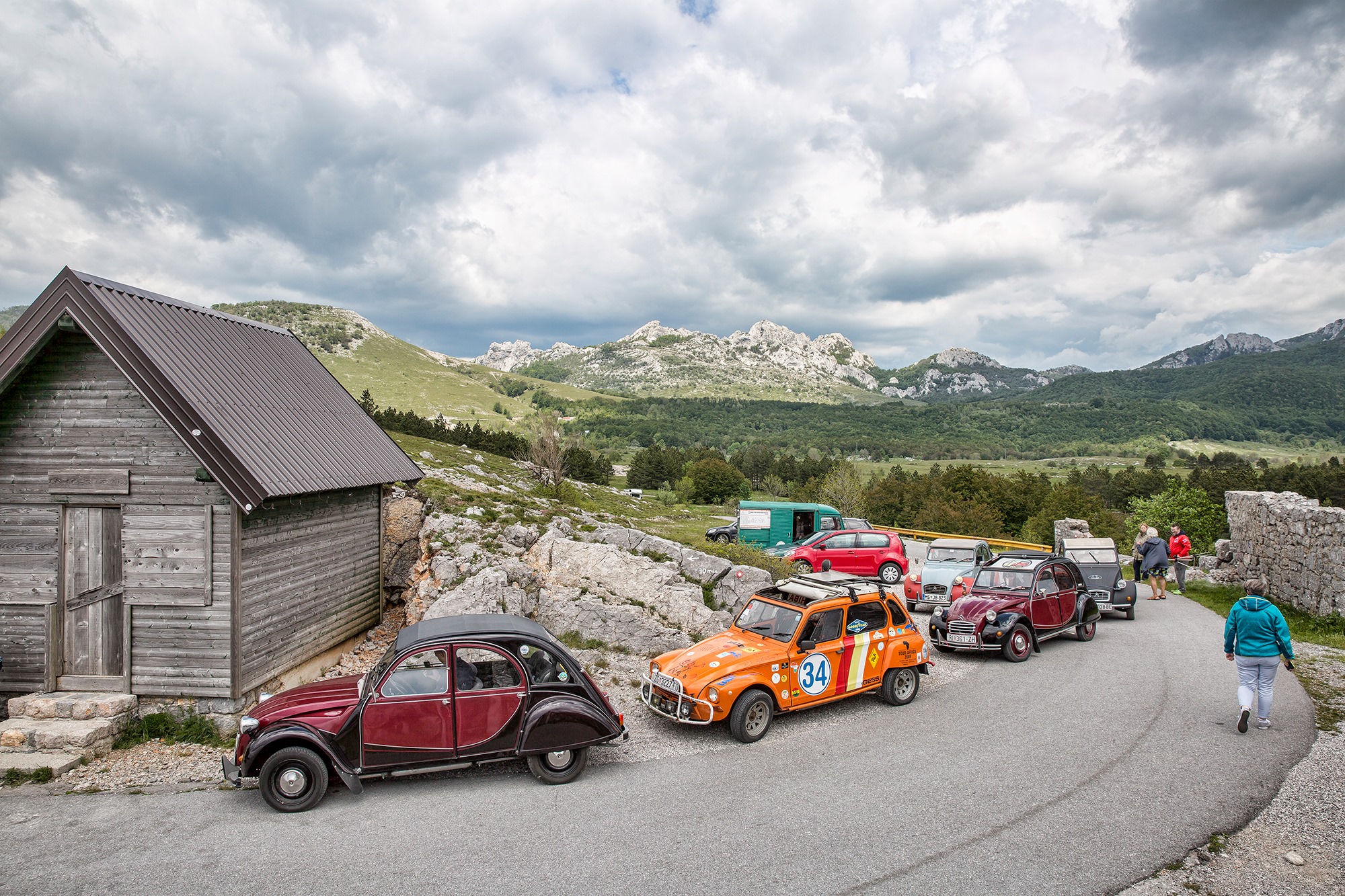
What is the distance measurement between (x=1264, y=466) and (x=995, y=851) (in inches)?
4985

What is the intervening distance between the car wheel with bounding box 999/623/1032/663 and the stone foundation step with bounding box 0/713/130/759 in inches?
617

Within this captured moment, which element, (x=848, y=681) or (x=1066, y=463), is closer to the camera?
(x=848, y=681)

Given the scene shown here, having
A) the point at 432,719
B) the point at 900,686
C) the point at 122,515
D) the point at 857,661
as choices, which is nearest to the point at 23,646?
the point at 122,515

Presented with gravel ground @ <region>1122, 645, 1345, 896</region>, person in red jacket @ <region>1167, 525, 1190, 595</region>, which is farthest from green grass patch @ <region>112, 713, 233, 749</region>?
person in red jacket @ <region>1167, 525, 1190, 595</region>

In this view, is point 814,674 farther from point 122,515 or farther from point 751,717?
point 122,515

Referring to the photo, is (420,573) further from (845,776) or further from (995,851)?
(995,851)

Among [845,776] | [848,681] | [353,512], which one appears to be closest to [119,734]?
[353,512]

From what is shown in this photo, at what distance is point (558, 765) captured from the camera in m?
8.12

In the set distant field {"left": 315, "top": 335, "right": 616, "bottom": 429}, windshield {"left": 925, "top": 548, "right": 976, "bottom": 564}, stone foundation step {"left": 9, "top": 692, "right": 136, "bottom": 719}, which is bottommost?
stone foundation step {"left": 9, "top": 692, "right": 136, "bottom": 719}

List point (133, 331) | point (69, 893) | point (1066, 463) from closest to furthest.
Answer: point (69, 893)
point (133, 331)
point (1066, 463)

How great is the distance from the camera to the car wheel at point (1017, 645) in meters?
13.7

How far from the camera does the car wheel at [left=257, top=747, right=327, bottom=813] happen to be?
7.32 m

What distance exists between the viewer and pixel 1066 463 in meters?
156

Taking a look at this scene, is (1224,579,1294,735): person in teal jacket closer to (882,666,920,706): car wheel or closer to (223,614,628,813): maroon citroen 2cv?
(882,666,920,706): car wheel
